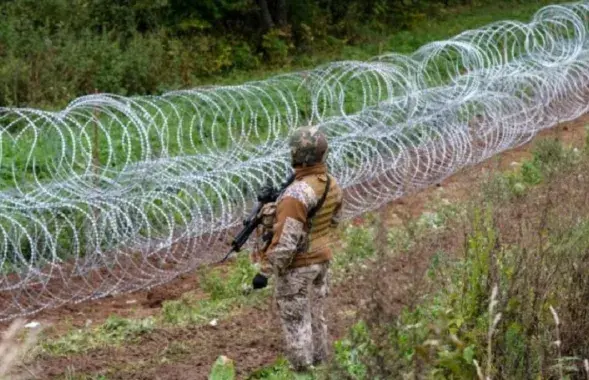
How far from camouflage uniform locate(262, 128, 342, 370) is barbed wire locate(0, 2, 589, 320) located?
1066mm

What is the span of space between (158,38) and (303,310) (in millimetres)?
14254

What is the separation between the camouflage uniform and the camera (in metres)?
6.79

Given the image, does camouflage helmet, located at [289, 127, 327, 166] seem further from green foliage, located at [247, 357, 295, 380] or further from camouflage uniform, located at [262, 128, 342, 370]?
green foliage, located at [247, 357, 295, 380]

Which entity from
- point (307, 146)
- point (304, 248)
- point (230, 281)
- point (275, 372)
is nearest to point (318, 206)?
point (304, 248)

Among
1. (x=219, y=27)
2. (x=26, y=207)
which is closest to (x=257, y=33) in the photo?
(x=219, y=27)

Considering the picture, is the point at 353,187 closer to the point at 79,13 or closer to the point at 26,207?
the point at 26,207

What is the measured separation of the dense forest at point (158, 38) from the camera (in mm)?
17969

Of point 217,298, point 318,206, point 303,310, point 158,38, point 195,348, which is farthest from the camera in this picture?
point 158,38

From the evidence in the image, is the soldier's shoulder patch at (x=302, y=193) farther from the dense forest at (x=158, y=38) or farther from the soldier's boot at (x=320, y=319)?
the dense forest at (x=158, y=38)

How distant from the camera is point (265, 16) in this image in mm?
23891

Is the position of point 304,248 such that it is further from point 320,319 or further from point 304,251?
point 320,319

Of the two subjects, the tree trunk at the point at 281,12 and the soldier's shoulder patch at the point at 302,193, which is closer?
the soldier's shoulder patch at the point at 302,193

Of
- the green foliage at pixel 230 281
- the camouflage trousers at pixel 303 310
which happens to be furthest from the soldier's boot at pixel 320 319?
the green foliage at pixel 230 281

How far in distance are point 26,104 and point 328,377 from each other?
42.8ft
